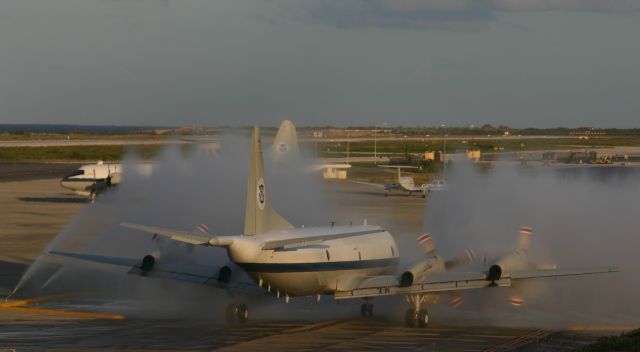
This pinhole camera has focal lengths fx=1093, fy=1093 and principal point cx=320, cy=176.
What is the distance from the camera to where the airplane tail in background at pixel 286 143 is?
70787mm

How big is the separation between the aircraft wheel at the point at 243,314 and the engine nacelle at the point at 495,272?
26.9 ft

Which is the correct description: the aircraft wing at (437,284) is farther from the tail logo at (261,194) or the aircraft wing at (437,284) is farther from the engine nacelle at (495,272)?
the tail logo at (261,194)

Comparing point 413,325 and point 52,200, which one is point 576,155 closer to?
point 52,200

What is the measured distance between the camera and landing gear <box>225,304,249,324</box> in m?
36.6

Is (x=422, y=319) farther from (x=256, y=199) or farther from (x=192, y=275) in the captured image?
(x=192, y=275)

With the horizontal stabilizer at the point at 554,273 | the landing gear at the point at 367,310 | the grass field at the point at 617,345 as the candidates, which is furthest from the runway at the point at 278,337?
the grass field at the point at 617,345

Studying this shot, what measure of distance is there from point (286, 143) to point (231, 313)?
35.8m

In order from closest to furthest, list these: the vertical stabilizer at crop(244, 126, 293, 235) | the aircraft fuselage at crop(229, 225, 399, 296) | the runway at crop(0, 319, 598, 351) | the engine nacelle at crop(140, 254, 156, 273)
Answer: the runway at crop(0, 319, 598, 351) → the aircraft fuselage at crop(229, 225, 399, 296) → the vertical stabilizer at crop(244, 126, 293, 235) → the engine nacelle at crop(140, 254, 156, 273)

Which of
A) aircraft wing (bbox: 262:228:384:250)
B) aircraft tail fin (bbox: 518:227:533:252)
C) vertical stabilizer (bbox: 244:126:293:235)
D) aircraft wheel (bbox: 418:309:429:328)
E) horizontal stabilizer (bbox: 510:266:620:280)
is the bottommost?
aircraft wheel (bbox: 418:309:429:328)

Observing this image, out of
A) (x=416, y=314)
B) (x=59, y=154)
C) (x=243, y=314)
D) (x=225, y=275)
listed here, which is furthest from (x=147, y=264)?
(x=59, y=154)

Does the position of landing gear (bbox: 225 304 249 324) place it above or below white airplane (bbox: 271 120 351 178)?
below

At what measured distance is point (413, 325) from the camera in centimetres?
3662

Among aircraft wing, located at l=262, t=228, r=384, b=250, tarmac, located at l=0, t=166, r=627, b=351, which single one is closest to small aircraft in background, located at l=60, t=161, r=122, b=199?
tarmac, located at l=0, t=166, r=627, b=351

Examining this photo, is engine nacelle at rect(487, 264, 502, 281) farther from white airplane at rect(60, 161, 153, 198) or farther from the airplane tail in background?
white airplane at rect(60, 161, 153, 198)
